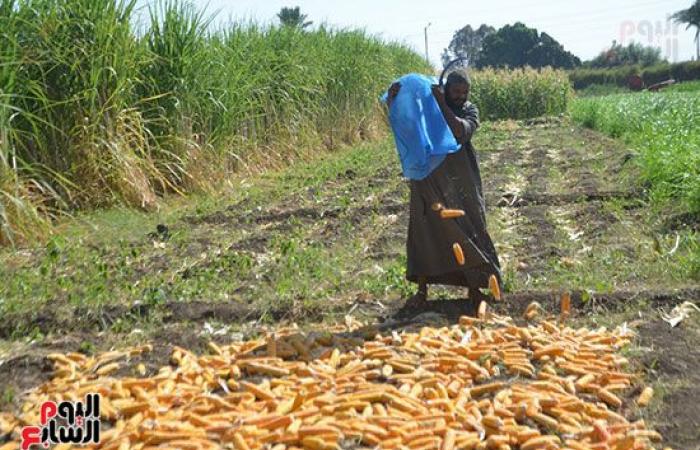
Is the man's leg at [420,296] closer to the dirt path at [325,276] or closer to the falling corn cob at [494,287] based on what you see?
the dirt path at [325,276]

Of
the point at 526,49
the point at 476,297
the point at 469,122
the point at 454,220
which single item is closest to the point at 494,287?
the point at 476,297

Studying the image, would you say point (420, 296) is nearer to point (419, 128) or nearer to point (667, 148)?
point (419, 128)

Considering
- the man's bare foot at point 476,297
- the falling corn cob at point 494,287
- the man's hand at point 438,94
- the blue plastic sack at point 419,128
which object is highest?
the man's hand at point 438,94

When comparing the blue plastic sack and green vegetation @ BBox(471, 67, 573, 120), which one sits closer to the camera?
the blue plastic sack

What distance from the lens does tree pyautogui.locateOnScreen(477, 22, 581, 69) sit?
245 ft

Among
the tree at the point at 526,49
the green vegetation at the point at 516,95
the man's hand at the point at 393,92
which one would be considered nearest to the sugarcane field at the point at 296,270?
the man's hand at the point at 393,92

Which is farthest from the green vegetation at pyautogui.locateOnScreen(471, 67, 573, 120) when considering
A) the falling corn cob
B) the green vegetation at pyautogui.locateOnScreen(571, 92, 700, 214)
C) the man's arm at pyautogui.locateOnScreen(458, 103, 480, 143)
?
the falling corn cob

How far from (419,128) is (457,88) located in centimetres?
40

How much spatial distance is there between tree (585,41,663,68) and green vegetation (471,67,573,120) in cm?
4702

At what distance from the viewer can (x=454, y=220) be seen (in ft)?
17.5

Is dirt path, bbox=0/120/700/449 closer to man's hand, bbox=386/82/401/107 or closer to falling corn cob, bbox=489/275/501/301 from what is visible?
falling corn cob, bbox=489/275/501/301

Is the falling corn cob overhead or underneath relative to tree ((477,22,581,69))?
underneath

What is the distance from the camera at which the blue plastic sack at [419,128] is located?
205 inches

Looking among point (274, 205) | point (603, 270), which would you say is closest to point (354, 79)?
point (274, 205)
